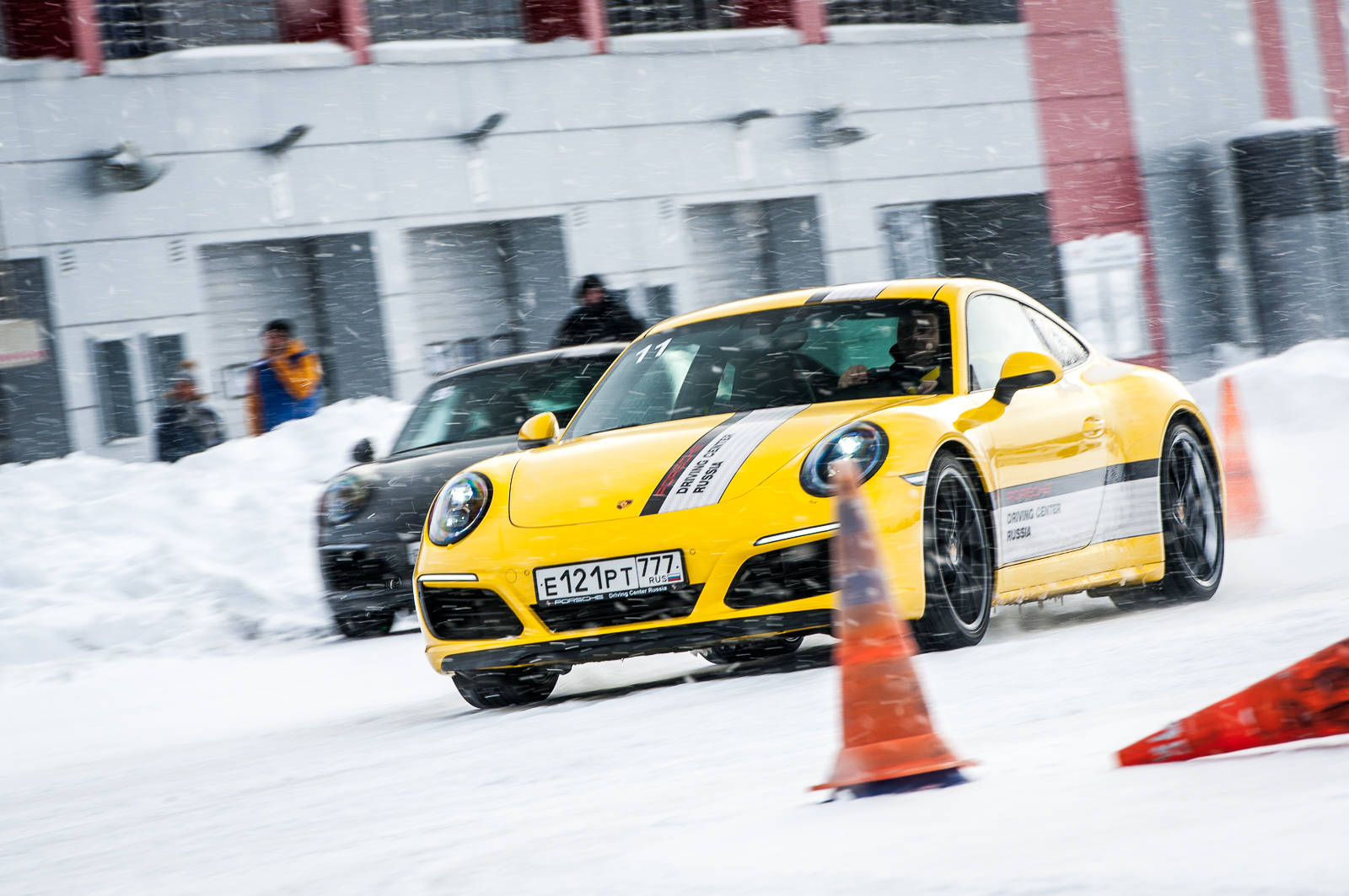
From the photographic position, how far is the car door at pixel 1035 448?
5.80m

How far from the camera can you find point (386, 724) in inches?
227

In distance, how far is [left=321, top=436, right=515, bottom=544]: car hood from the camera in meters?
8.69

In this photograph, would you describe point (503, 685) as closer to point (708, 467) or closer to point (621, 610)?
point (621, 610)

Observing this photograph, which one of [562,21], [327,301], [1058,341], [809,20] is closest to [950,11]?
[809,20]

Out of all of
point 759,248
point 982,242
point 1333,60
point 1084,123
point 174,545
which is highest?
point 1333,60

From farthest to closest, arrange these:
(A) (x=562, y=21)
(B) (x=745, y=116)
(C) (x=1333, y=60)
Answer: (C) (x=1333, y=60), (B) (x=745, y=116), (A) (x=562, y=21)

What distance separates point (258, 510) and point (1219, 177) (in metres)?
16.1

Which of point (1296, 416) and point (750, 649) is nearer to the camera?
point (750, 649)

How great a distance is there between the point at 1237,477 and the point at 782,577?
192 inches

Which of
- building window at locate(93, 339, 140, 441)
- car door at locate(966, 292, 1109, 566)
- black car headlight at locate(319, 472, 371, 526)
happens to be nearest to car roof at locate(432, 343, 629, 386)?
black car headlight at locate(319, 472, 371, 526)

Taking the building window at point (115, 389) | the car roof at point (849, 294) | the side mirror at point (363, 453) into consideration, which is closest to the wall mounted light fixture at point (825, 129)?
the building window at point (115, 389)

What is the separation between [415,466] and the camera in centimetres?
898

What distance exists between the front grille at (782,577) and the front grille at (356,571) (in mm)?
3809

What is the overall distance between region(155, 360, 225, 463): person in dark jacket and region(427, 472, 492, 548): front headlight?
333 inches
